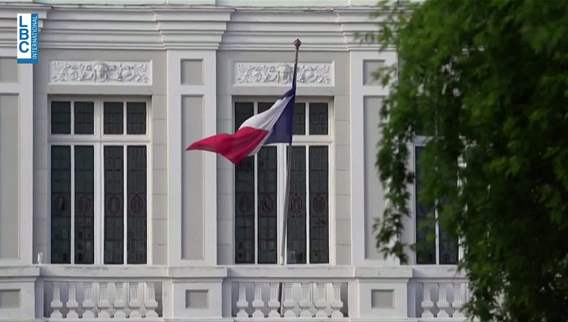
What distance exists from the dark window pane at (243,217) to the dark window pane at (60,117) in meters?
2.32

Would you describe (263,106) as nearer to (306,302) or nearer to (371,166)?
(371,166)

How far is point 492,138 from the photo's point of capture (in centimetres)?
2383

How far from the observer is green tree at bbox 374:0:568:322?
75.8 ft

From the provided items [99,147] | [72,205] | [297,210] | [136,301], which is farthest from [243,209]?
[72,205]

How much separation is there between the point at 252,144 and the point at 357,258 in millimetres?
2215

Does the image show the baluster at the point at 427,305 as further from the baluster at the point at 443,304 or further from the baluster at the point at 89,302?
the baluster at the point at 89,302

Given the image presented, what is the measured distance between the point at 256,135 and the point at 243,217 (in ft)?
5.30

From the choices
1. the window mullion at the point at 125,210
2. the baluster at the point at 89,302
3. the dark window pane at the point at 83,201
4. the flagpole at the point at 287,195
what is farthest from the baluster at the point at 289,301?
the dark window pane at the point at 83,201

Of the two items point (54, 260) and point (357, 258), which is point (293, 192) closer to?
point (357, 258)

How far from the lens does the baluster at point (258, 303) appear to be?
1232 inches

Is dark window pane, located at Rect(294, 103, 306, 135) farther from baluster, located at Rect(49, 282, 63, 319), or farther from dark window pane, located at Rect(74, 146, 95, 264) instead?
baluster, located at Rect(49, 282, 63, 319)

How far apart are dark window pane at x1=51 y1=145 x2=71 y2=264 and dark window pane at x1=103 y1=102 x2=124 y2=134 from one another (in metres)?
0.60

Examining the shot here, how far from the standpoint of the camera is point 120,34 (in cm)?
3159

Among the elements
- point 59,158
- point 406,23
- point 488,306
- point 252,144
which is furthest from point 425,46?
point 59,158
